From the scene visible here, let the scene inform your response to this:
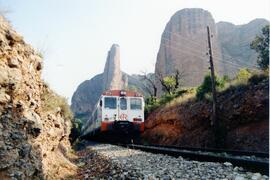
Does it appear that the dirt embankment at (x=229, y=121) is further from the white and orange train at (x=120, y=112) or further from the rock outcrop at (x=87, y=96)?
the rock outcrop at (x=87, y=96)

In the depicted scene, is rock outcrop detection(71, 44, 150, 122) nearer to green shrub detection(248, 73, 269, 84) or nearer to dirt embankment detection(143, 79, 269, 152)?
dirt embankment detection(143, 79, 269, 152)

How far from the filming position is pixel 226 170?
7.27 meters

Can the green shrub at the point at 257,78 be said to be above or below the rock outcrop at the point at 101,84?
below

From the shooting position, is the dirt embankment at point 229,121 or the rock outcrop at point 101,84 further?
the rock outcrop at point 101,84

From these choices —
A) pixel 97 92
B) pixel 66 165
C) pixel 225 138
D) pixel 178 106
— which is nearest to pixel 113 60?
pixel 97 92

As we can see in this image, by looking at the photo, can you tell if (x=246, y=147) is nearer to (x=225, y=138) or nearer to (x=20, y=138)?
(x=225, y=138)

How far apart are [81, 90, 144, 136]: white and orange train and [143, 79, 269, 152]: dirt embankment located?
3638 millimetres

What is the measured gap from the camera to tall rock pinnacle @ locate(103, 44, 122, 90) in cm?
10412

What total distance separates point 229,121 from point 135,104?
21.2 ft

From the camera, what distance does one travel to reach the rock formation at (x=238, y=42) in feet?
257

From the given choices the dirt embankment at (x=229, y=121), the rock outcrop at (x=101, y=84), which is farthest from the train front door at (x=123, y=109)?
the rock outcrop at (x=101, y=84)

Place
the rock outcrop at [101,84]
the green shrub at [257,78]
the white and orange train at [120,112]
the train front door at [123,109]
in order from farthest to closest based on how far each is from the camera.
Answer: the rock outcrop at [101,84] < the train front door at [123,109] < the white and orange train at [120,112] < the green shrub at [257,78]

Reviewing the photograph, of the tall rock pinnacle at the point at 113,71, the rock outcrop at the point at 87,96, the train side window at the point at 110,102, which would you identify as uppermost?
the tall rock pinnacle at the point at 113,71

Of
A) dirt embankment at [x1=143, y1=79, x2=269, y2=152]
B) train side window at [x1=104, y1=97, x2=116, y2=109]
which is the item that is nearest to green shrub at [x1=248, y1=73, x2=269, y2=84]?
dirt embankment at [x1=143, y1=79, x2=269, y2=152]
